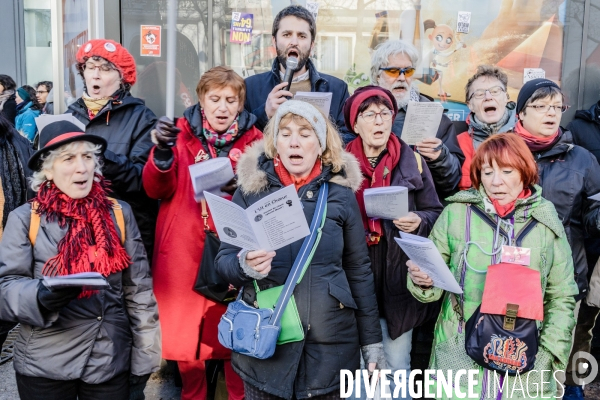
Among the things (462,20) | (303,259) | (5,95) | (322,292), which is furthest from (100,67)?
(5,95)

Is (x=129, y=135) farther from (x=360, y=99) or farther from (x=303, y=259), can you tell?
(x=303, y=259)

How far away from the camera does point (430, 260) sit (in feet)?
8.39

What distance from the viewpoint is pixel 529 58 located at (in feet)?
18.3

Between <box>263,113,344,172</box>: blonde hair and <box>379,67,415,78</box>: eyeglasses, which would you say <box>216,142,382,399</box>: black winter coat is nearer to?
<box>263,113,344,172</box>: blonde hair

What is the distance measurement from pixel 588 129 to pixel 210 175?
336 cm

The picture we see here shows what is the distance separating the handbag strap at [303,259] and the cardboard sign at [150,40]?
3.41 meters

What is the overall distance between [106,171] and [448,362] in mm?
2127

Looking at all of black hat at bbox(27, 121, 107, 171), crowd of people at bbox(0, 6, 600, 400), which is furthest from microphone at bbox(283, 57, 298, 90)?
black hat at bbox(27, 121, 107, 171)

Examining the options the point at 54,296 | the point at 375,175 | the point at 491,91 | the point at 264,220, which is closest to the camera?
the point at 264,220

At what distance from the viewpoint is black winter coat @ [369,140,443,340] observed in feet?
10.8

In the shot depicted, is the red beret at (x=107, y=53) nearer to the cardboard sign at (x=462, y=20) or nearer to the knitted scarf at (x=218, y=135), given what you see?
the knitted scarf at (x=218, y=135)

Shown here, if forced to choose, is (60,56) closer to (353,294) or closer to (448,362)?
(353,294)

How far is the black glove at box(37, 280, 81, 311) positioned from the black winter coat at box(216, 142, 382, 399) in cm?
65

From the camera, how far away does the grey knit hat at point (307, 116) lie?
9.36ft
